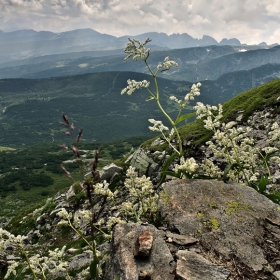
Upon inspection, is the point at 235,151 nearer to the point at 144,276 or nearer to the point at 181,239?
the point at 181,239

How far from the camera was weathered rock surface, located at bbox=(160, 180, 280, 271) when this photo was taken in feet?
18.5

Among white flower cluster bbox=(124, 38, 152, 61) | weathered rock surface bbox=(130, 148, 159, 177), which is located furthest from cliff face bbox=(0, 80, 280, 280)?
weathered rock surface bbox=(130, 148, 159, 177)

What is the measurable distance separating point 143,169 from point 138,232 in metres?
13.8

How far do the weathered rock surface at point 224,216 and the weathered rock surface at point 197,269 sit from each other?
1.89 feet

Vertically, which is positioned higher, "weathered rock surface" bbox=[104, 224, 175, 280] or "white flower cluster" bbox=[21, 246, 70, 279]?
"weathered rock surface" bbox=[104, 224, 175, 280]

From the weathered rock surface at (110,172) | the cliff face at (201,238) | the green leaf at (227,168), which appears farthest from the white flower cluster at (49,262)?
the weathered rock surface at (110,172)

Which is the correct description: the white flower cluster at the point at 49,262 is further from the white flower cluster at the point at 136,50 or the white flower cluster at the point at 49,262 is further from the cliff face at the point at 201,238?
the white flower cluster at the point at 136,50

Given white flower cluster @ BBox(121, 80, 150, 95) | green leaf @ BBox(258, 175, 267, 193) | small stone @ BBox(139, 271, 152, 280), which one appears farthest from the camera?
white flower cluster @ BBox(121, 80, 150, 95)

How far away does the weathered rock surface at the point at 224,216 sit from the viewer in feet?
18.5

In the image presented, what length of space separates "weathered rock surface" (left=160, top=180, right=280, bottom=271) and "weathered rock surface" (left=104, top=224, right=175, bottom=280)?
86 cm

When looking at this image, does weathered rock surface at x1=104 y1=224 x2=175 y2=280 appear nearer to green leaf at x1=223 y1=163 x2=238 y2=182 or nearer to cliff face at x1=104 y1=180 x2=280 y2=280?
cliff face at x1=104 y1=180 x2=280 y2=280

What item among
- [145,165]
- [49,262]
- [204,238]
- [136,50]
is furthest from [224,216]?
[145,165]

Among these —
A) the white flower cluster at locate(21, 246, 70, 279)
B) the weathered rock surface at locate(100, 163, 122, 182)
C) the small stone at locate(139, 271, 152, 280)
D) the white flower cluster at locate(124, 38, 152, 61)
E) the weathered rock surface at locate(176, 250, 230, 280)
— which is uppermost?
the white flower cluster at locate(124, 38, 152, 61)

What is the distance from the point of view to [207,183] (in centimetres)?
745
